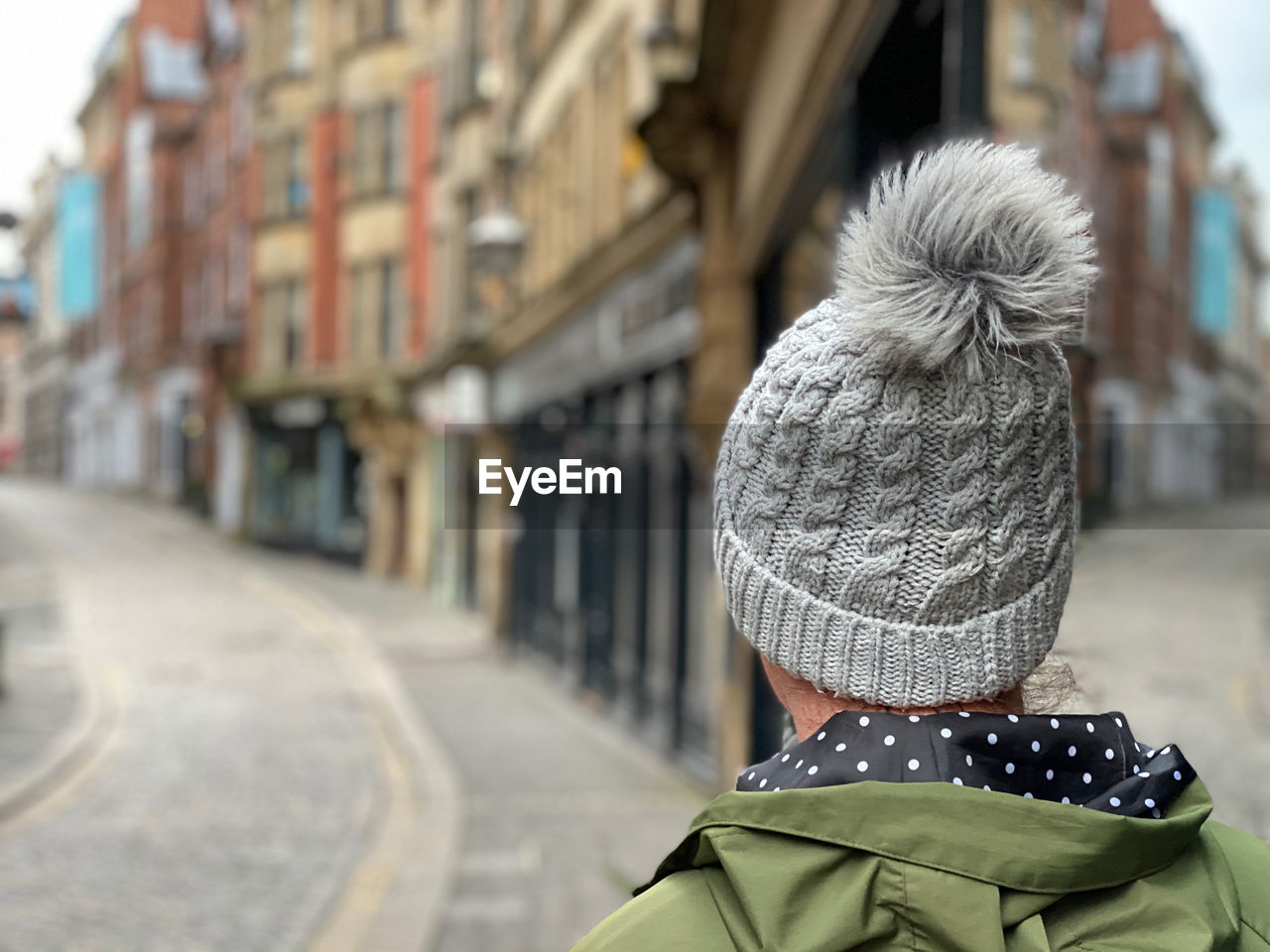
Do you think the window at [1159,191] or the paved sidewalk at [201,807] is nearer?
the window at [1159,191]

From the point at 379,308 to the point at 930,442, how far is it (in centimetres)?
2796

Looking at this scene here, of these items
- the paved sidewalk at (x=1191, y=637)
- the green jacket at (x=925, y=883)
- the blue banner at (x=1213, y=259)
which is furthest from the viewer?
the blue banner at (x=1213, y=259)

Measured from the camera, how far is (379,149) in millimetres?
27875

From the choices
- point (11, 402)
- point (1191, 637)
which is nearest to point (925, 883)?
point (1191, 637)

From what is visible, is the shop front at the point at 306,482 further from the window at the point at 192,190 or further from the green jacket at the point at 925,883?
the green jacket at the point at 925,883

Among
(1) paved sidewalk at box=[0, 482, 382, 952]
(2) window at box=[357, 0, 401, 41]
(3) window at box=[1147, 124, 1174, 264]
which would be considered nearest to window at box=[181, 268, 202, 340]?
(2) window at box=[357, 0, 401, 41]

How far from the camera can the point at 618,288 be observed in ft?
39.2

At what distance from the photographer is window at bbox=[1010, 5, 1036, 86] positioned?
280cm

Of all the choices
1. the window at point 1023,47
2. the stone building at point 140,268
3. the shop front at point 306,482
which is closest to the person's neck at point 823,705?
the window at point 1023,47

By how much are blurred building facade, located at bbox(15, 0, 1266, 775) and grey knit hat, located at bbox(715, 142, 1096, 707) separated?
469 mm

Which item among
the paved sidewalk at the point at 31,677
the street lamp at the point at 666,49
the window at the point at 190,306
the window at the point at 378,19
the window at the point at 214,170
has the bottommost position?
the paved sidewalk at the point at 31,677

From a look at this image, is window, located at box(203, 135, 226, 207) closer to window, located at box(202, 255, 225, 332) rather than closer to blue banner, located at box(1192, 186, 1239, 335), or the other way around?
window, located at box(202, 255, 225, 332)

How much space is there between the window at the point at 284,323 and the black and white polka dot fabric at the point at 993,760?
101 ft

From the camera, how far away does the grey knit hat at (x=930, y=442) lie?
1189 mm
